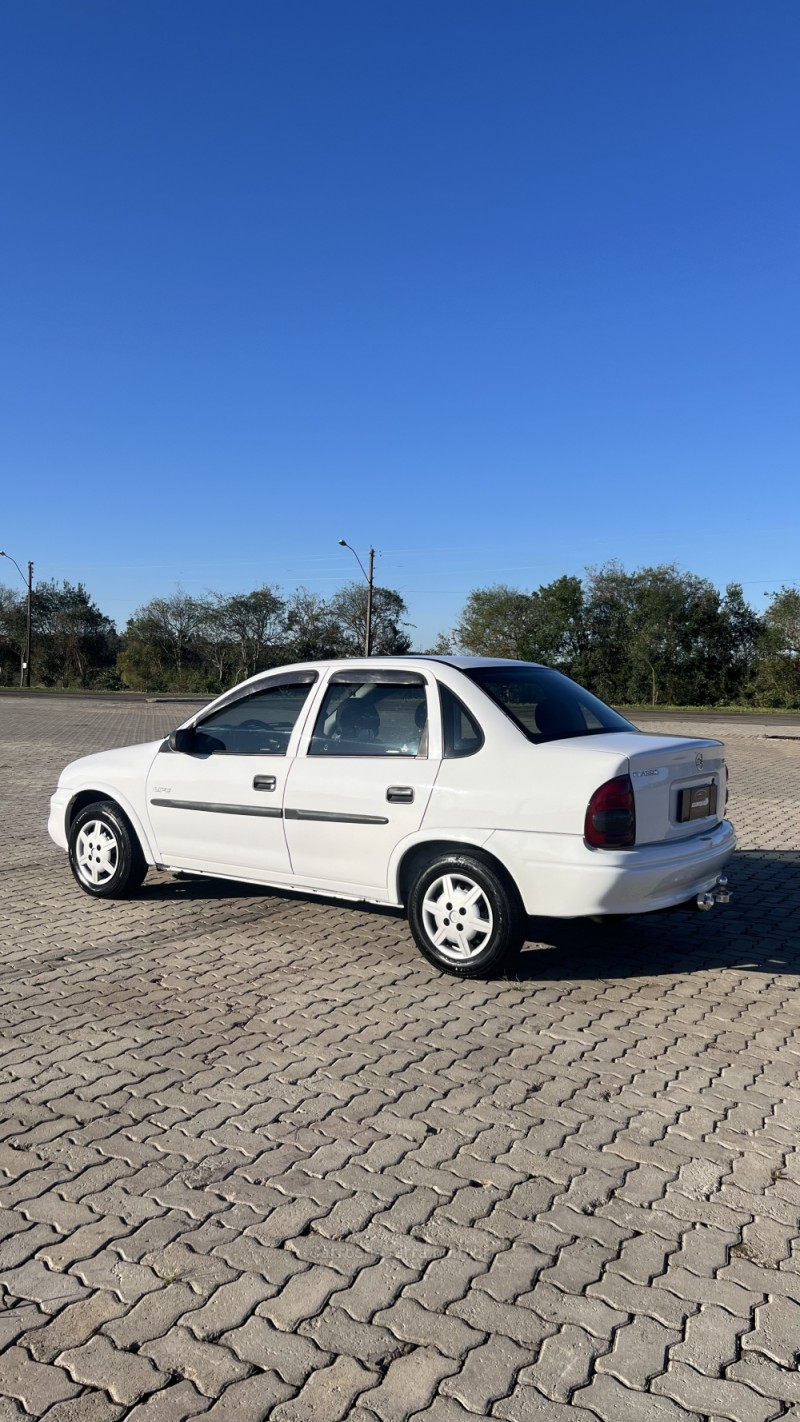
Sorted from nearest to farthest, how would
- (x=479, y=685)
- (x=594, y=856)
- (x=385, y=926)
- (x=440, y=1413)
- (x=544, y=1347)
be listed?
(x=440, y=1413)
(x=544, y=1347)
(x=594, y=856)
(x=479, y=685)
(x=385, y=926)

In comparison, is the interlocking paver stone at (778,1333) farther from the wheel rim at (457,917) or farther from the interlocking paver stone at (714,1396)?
the wheel rim at (457,917)

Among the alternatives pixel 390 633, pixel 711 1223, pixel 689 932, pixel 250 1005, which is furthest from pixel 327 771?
pixel 390 633

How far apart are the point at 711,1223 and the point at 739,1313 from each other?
0.47 meters

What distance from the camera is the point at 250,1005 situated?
208 inches

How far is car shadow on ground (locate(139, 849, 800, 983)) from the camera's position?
20.0 ft

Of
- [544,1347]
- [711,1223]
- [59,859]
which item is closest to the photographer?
[544,1347]

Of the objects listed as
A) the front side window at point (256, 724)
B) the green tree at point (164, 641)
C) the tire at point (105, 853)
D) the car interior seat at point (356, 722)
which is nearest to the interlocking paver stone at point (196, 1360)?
the car interior seat at point (356, 722)

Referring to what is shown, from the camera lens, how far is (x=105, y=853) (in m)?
7.42

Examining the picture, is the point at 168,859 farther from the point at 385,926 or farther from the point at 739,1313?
the point at 739,1313

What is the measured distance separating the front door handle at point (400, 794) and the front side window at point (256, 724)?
0.96m

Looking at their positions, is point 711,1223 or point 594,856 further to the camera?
point 594,856

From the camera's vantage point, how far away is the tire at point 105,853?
23.9 feet

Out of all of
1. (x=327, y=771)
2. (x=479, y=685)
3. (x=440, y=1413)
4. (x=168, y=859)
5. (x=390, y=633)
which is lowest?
(x=440, y=1413)

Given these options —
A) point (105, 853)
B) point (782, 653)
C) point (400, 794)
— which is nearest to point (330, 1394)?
point (400, 794)
